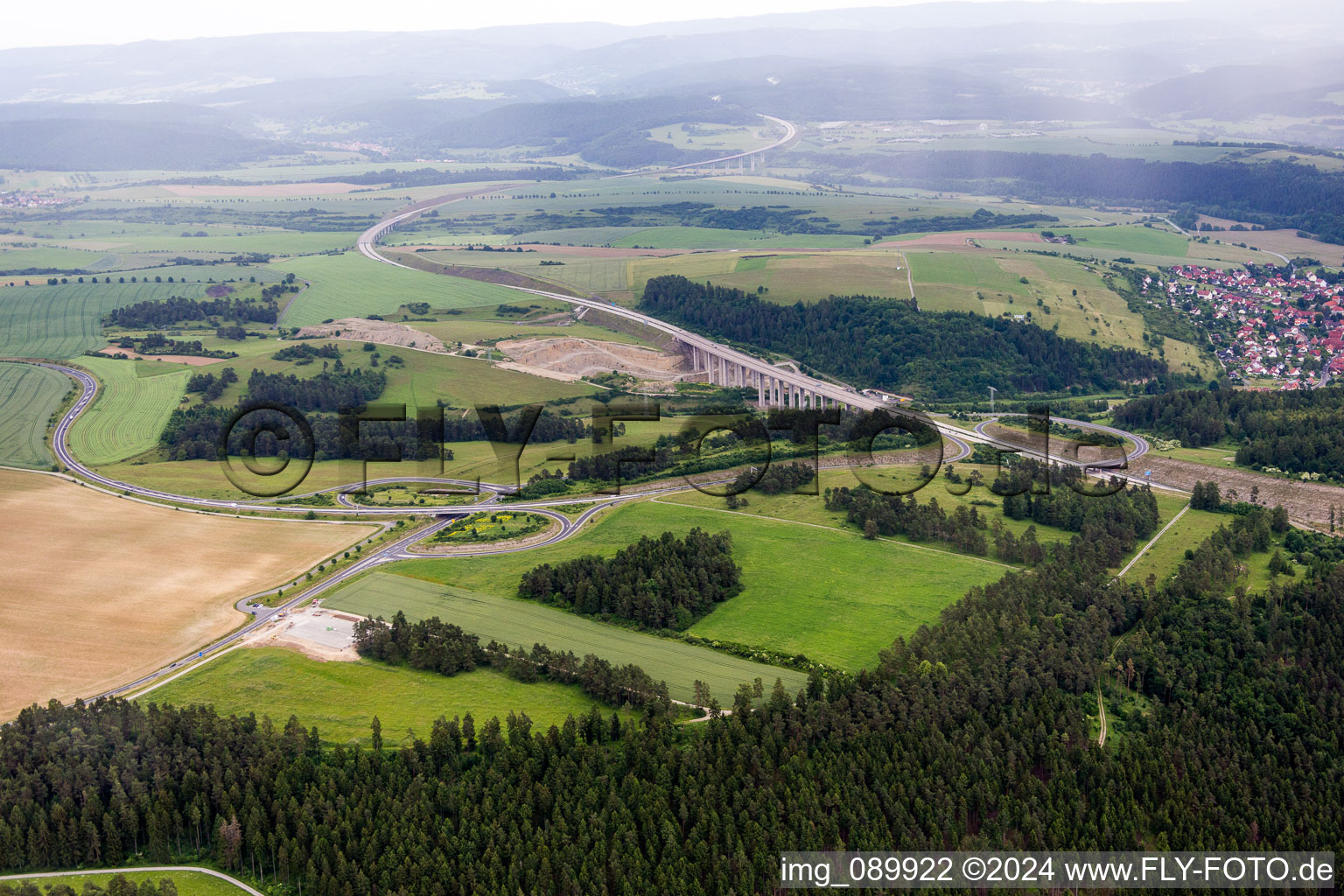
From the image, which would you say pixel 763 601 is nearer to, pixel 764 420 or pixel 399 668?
pixel 399 668

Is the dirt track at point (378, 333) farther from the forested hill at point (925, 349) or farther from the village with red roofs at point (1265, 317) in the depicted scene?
the village with red roofs at point (1265, 317)

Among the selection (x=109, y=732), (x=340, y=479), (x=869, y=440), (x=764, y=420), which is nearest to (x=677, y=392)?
(x=764, y=420)

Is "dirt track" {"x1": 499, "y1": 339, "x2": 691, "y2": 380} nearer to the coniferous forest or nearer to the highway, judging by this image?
the highway

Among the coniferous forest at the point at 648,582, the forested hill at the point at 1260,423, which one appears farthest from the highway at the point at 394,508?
the coniferous forest at the point at 648,582

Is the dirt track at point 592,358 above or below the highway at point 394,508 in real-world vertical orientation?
above

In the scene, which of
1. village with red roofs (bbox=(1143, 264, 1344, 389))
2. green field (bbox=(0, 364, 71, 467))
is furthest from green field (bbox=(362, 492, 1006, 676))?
village with red roofs (bbox=(1143, 264, 1344, 389))

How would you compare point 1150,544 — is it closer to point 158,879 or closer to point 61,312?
point 158,879

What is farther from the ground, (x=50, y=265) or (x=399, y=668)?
(x=50, y=265)
